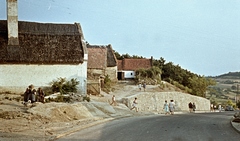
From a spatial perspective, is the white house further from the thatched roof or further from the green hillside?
the green hillside

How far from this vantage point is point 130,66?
76500 millimetres

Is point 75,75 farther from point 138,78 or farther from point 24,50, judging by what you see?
point 138,78

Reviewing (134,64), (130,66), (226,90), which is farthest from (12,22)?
(226,90)

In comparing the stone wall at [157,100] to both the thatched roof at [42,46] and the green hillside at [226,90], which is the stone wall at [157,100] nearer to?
the thatched roof at [42,46]

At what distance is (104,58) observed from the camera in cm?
5928

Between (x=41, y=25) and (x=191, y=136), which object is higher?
(x=41, y=25)

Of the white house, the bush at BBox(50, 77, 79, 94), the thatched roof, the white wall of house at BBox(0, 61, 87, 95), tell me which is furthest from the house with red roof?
the bush at BBox(50, 77, 79, 94)

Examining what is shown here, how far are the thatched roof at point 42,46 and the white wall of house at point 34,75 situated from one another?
0.58 meters

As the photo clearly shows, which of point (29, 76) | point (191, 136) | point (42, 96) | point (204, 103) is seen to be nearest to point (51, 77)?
point (29, 76)

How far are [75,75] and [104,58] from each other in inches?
810

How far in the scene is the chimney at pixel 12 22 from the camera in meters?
37.5

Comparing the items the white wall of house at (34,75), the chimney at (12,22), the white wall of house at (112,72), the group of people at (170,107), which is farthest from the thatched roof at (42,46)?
the white wall of house at (112,72)

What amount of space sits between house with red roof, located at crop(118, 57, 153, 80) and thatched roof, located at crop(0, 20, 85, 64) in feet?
116

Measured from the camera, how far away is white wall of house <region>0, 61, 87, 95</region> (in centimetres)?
3709
